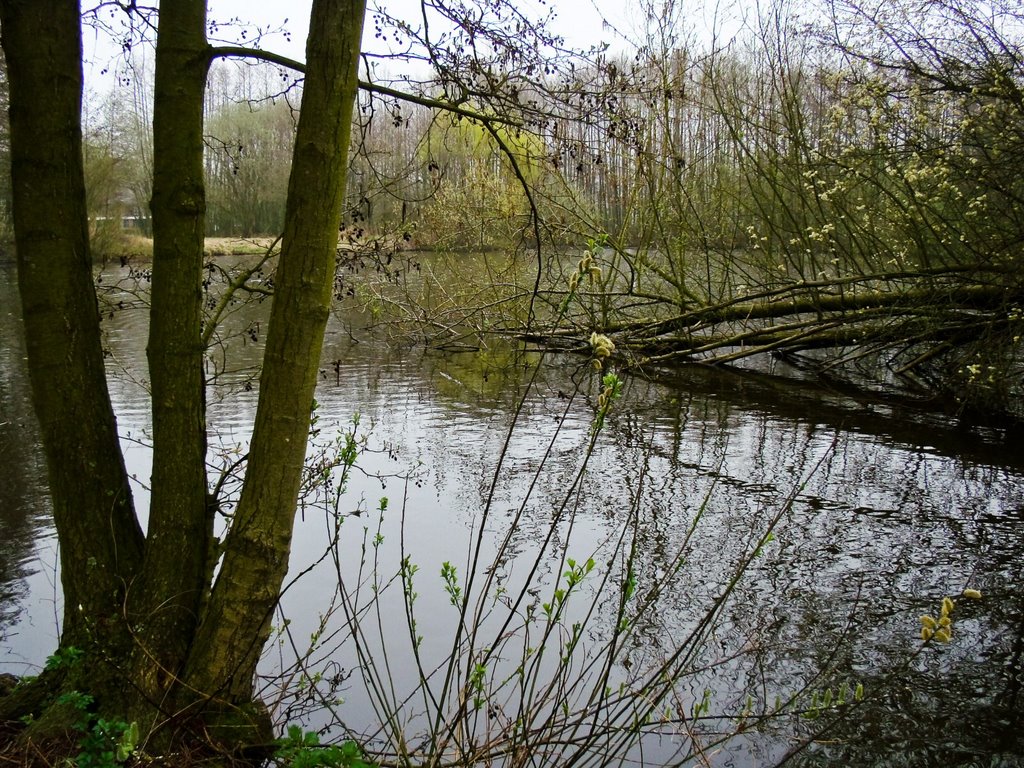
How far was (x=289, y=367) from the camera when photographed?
3.43 metres

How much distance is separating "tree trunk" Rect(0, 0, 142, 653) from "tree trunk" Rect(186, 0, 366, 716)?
19.4 inches

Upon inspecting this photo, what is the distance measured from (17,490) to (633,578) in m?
6.51

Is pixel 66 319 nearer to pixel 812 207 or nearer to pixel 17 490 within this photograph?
pixel 17 490

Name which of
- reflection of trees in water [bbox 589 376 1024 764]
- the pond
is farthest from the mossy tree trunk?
reflection of trees in water [bbox 589 376 1024 764]

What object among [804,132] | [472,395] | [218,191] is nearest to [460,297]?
[472,395]

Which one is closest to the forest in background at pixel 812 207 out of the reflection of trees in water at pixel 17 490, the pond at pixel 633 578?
the pond at pixel 633 578

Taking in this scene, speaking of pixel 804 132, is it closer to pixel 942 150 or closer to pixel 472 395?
pixel 942 150

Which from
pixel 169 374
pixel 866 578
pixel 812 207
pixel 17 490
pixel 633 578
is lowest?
pixel 17 490

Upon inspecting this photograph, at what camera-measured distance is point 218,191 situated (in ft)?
95.2

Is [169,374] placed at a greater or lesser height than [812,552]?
greater

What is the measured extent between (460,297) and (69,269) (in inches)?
483

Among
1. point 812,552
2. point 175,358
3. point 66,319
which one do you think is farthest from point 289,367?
point 812,552

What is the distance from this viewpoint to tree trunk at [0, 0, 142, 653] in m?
3.45

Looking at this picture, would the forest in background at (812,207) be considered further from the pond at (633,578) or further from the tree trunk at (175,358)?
the tree trunk at (175,358)
